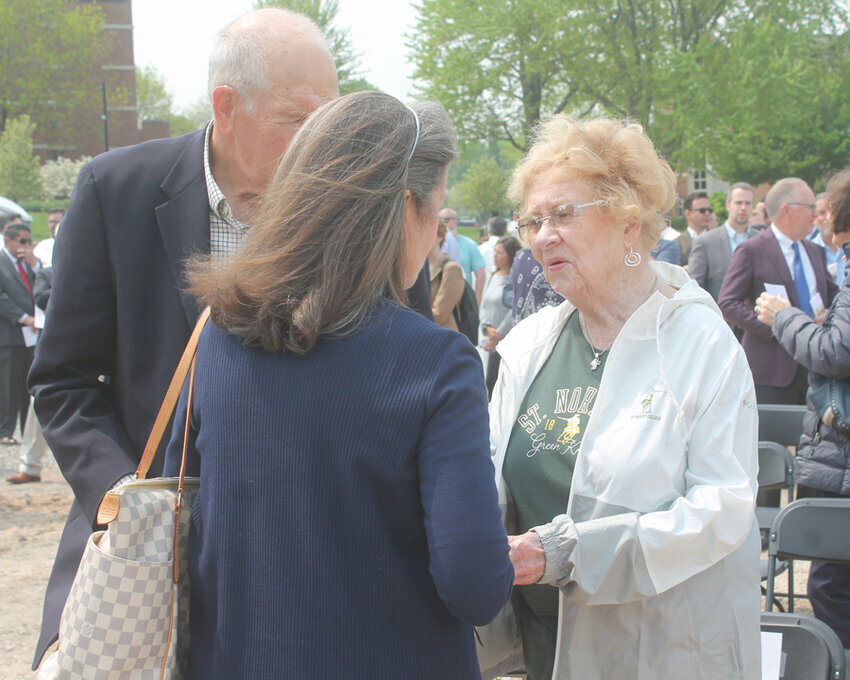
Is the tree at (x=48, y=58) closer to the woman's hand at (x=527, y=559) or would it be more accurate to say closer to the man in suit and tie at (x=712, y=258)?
the man in suit and tie at (x=712, y=258)

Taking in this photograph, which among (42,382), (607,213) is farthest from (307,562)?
(607,213)

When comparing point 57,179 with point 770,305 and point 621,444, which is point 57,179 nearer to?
point 770,305

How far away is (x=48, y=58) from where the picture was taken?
45062 mm

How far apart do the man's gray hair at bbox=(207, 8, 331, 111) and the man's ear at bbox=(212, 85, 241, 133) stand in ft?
0.06

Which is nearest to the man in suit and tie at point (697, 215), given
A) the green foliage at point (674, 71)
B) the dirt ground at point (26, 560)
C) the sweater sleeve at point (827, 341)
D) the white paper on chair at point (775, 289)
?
the white paper on chair at point (775, 289)

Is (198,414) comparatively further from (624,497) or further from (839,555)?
(839,555)

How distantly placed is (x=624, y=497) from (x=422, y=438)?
956 mm

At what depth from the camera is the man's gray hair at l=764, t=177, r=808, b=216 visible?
625 centimetres

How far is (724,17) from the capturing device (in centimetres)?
3162

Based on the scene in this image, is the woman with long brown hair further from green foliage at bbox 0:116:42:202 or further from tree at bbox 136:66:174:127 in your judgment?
tree at bbox 136:66:174:127

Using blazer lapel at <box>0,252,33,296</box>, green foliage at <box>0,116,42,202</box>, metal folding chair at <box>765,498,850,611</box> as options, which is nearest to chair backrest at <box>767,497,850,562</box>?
metal folding chair at <box>765,498,850,611</box>

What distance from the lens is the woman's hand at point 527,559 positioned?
76.8 inches

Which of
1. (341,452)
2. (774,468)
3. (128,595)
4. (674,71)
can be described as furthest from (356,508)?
(674,71)

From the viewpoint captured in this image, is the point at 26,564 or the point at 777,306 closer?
the point at 777,306
